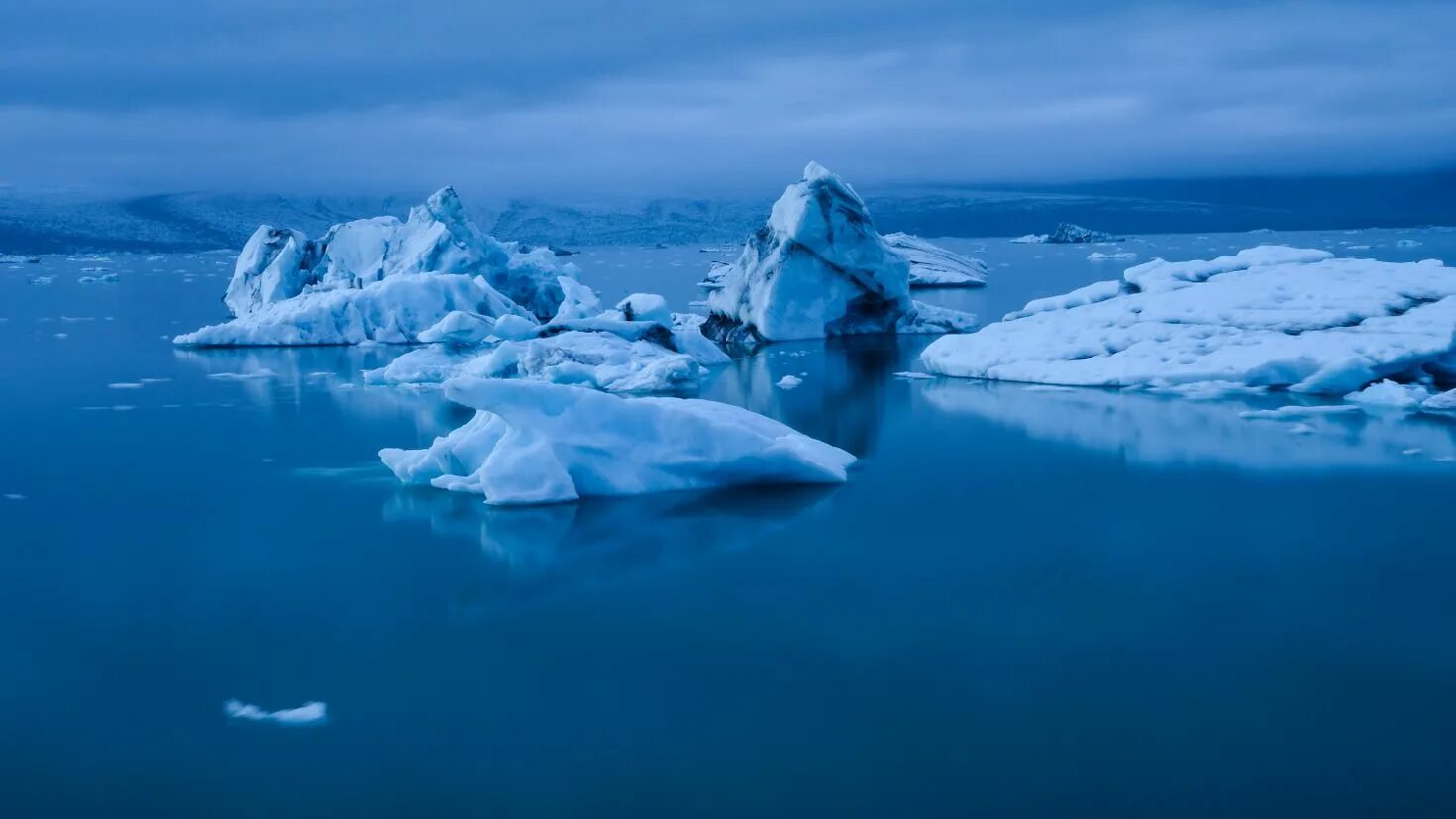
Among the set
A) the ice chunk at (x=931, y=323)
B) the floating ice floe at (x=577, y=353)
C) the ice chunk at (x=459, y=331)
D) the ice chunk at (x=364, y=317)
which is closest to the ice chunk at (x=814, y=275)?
the ice chunk at (x=931, y=323)

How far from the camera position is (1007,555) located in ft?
19.5

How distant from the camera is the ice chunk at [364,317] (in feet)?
54.3

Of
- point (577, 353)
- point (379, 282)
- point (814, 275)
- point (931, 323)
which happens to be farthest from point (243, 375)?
point (931, 323)

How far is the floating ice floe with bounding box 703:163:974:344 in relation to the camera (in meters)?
16.1

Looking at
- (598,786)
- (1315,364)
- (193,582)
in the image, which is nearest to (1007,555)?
(598,786)

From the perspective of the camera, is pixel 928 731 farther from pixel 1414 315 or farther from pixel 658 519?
pixel 1414 315

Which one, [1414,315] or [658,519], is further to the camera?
[1414,315]

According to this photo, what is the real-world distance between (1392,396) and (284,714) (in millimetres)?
8842

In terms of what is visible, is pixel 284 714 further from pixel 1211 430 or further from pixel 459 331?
pixel 459 331

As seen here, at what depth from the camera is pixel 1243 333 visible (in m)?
11.3

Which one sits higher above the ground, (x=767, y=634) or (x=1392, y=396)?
(x=1392, y=396)

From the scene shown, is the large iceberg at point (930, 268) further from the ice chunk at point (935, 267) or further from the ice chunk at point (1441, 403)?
the ice chunk at point (1441, 403)

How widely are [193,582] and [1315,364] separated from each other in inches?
345

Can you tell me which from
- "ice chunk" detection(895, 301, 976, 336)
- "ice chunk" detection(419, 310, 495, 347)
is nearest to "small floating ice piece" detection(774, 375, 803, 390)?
"ice chunk" detection(419, 310, 495, 347)
